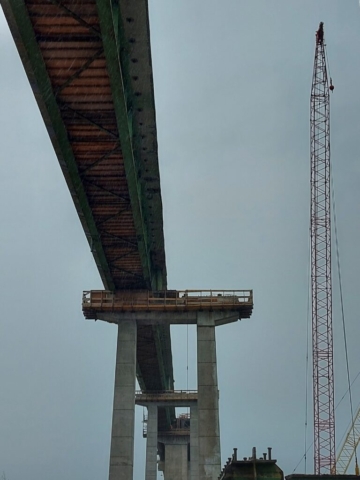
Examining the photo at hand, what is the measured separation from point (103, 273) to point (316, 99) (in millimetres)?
56028

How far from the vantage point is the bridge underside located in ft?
69.3

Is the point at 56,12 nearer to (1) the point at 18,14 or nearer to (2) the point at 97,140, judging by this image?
(1) the point at 18,14

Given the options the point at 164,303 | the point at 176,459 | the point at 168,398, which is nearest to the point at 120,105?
the point at 164,303

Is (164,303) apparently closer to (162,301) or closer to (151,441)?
(162,301)

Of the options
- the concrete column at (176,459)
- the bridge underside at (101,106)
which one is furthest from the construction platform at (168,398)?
the bridge underside at (101,106)

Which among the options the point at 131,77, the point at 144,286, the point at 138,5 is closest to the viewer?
the point at 138,5

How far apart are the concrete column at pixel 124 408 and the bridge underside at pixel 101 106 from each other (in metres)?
6.15

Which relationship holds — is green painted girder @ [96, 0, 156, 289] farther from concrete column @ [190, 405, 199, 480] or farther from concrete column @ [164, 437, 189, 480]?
concrete column @ [164, 437, 189, 480]

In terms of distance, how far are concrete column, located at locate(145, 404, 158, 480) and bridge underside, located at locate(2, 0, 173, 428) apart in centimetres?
3923

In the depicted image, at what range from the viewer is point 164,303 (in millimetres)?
44656

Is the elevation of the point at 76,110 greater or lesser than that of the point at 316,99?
lesser

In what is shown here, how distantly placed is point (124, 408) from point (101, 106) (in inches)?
935

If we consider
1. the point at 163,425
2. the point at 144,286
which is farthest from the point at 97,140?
the point at 163,425

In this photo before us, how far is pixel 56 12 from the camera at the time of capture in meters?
20.8
